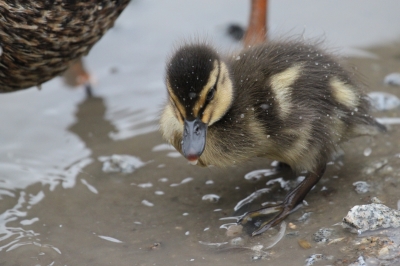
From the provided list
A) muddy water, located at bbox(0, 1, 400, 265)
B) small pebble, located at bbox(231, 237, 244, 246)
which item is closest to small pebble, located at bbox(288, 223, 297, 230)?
muddy water, located at bbox(0, 1, 400, 265)

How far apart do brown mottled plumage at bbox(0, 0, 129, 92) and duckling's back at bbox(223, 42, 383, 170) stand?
88 cm

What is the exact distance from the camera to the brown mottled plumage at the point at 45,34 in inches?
135

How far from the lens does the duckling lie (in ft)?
9.87

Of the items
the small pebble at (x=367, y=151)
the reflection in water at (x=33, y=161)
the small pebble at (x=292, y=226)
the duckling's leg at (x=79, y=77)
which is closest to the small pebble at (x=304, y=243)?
the small pebble at (x=292, y=226)

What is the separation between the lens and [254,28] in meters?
4.57

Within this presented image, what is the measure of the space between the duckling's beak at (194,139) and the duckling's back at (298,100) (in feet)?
0.77

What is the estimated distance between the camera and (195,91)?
2924 millimetres

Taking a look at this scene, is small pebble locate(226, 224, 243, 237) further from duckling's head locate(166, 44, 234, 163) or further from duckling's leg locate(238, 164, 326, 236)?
duckling's head locate(166, 44, 234, 163)

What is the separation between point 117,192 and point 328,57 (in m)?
1.36

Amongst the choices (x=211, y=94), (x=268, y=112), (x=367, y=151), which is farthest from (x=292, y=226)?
(x=367, y=151)

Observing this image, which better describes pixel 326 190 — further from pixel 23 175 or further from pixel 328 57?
pixel 23 175

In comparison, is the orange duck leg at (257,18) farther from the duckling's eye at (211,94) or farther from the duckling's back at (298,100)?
the duckling's eye at (211,94)

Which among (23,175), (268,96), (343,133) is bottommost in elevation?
(23,175)

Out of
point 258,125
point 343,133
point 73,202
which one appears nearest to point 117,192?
point 73,202
